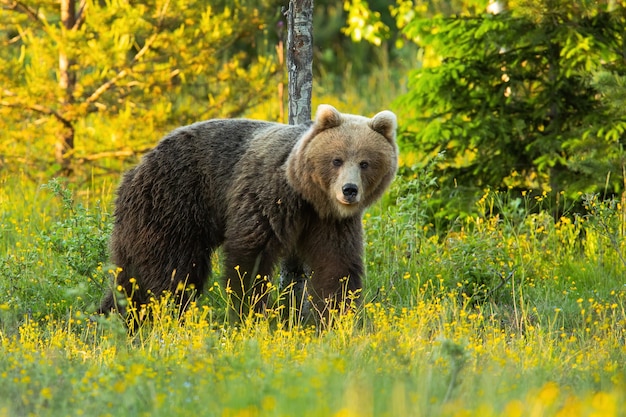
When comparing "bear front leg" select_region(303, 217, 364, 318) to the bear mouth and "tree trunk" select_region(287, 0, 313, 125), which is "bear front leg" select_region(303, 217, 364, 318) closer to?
the bear mouth

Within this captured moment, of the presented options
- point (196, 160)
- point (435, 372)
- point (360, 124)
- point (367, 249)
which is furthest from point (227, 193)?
point (435, 372)

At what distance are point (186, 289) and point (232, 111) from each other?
16.2 feet

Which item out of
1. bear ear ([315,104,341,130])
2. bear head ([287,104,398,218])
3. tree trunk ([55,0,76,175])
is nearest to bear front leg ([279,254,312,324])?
bear head ([287,104,398,218])

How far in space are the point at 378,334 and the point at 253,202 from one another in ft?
4.96

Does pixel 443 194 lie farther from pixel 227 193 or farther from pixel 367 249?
pixel 227 193

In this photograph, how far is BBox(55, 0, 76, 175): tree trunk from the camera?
10.2 metres

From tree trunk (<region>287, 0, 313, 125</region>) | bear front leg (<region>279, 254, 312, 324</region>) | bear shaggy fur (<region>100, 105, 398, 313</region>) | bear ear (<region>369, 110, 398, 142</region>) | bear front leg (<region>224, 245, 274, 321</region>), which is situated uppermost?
tree trunk (<region>287, 0, 313, 125</region>)

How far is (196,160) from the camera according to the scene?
675 cm

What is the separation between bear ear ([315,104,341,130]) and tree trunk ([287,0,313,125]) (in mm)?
Result: 977

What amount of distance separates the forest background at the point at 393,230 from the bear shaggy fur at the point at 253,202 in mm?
375

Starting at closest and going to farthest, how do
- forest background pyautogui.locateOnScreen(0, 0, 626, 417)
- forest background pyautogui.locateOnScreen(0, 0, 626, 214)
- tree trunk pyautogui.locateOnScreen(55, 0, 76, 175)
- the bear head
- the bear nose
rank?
forest background pyautogui.locateOnScreen(0, 0, 626, 417) < the bear nose < the bear head < forest background pyautogui.locateOnScreen(0, 0, 626, 214) < tree trunk pyautogui.locateOnScreen(55, 0, 76, 175)

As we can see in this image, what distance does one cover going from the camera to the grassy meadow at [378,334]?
387 centimetres

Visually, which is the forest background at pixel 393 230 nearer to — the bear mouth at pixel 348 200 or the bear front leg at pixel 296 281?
the bear front leg at pixel 296 281

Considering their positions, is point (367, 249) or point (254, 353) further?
point (367, 249)
